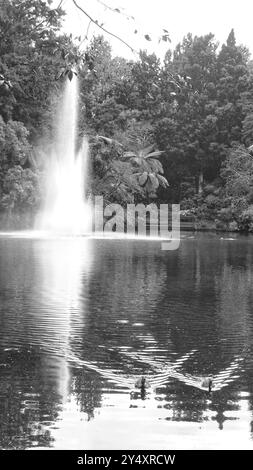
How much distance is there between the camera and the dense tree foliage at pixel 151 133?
3709cm

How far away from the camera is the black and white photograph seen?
19.9ft

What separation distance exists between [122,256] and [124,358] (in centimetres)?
1389

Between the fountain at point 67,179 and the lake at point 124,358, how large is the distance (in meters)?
19.5

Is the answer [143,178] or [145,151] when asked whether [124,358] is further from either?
[145,151]

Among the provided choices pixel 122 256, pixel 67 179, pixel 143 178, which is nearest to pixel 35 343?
pixel 122 256

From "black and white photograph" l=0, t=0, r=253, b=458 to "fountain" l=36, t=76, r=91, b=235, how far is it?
0.09 meters

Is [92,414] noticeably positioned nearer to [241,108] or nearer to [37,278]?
[37,278]

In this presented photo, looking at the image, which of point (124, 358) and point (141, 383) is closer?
point (141, 383)

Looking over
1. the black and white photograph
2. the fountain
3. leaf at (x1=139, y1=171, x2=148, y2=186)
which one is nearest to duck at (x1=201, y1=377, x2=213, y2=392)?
the black and white photograph

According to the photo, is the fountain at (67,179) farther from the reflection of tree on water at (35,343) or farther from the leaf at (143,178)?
the reflection of tree on water at (35,343)

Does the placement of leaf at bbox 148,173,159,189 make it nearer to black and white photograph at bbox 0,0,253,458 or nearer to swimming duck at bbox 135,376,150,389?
black and white photograph at bbox 0,0,253,458

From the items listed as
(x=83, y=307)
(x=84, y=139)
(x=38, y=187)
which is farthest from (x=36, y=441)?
(x=84, y=139)

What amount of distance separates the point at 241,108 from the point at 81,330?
131 ft

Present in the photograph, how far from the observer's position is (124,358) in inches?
340
